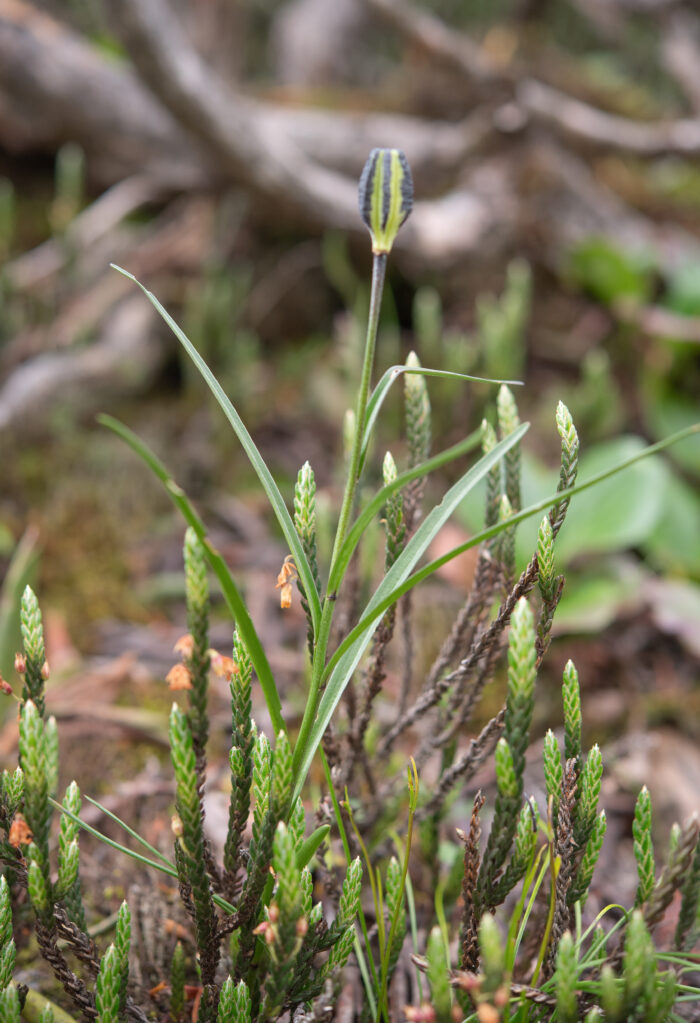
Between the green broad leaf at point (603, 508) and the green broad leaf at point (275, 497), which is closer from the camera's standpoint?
the green broad leaf at point (275, 497)

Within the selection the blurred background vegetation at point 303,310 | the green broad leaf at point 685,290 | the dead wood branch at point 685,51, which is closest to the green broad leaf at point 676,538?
the blurred background vegetation at point 303,310

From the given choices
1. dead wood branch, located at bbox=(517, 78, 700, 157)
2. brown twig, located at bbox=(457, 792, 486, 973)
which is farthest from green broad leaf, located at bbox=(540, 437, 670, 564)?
dead wood branch, located at bbox=(517, 78, 700, 157)

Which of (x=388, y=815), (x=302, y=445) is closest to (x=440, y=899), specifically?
(x=388, y=815)

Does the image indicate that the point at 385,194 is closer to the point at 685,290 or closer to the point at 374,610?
the point at 374,610

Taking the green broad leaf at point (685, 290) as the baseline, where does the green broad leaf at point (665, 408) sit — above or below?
below

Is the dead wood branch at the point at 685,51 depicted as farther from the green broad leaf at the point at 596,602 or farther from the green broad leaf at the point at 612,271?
the green broad leaf at the point at 596,602
